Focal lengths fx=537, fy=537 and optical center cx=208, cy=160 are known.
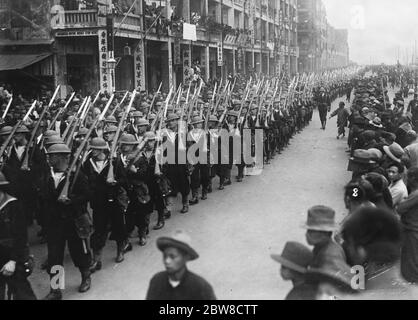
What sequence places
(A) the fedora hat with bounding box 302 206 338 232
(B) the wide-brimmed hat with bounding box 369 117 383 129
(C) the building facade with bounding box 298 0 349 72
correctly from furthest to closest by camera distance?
(C) the building facade with bounding box 298 0 349 72
(B) the wide-brimmed hat with bounding box 369 117 383 129
(A) the fedora hat with bounding box 302 206 338 232

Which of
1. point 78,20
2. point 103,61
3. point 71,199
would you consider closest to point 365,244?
point 71,199

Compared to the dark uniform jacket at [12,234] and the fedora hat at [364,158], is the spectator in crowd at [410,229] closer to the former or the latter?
the fedora hat at [364,158]

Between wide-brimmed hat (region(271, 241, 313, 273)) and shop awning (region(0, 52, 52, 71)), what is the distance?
16.4 metres

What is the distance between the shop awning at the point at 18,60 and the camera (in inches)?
719

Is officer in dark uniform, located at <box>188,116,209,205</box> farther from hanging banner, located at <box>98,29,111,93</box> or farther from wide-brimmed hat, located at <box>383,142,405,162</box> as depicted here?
hanging banner, located at <box>98,29,111,93</box>

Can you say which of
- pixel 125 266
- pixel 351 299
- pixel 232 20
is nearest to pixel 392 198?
pixel 351 299

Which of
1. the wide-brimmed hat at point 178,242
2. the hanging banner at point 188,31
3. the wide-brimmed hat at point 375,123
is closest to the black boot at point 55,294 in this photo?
the wide-brimmed hat at point 178,242

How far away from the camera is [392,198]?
5957 mm

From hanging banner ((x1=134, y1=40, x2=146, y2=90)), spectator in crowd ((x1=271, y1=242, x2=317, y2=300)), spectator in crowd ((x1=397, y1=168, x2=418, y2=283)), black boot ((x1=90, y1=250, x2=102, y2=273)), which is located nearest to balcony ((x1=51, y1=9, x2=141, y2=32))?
hanging banner ((x1=134, y1=40, x2=146, y2=90))

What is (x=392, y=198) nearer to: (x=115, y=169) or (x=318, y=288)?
(x=318, y=288)

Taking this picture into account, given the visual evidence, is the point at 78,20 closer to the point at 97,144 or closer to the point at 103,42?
the point at 103,42

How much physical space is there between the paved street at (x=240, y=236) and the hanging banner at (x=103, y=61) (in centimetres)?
801

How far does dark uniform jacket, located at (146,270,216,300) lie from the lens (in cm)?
354

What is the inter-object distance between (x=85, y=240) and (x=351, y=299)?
122 inches
